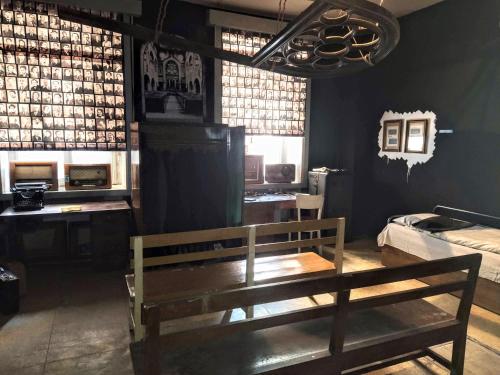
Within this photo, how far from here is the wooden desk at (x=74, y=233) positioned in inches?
136

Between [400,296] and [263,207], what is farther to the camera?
[263,207]

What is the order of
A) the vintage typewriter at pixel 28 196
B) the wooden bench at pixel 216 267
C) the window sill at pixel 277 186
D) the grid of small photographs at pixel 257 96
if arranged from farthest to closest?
the window sill at pixel 277 186, the grid of small photographs at pixel 257 96, the vintage typewriter at pixel 28 196, the wooden bench at pixel 216 267

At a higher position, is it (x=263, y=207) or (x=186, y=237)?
(x=186, y=237)

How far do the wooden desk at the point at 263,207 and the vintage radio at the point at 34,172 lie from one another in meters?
2.24

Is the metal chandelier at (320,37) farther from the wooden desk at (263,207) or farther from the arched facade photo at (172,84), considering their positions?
the wooden desk at (263,207)

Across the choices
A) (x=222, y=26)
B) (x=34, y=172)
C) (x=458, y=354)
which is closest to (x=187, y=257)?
(x=458, y=354)

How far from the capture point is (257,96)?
490 cm

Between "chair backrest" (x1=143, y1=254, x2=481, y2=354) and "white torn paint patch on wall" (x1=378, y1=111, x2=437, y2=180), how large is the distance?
2.73 meters

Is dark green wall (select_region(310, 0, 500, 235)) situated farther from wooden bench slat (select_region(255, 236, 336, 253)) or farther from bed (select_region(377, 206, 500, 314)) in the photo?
wooden bench slat (select_region(255, 236, 336, 253))

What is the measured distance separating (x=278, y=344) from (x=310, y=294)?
0.40 metres

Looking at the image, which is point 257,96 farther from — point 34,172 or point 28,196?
point 28,196

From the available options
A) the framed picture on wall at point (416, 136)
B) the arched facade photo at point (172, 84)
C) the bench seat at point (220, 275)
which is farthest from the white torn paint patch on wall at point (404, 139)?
the arched facade photo at point (172, 84)

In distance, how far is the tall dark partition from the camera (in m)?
3.57

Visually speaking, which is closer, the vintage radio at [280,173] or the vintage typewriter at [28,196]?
the vintage typewriter at [28,196]
